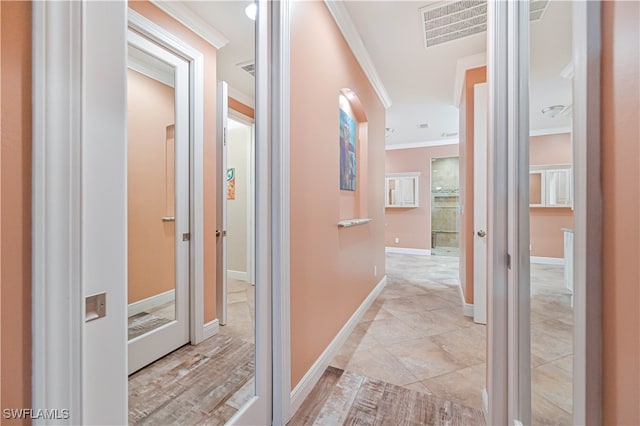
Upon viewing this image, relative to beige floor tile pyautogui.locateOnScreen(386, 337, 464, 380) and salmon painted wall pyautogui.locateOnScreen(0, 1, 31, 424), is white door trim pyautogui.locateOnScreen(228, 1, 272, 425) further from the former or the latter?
beige floor tile pyautogui.locateOnScreen(386, 337, 464, 380)

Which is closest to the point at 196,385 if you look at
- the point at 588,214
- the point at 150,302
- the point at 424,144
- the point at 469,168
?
the point at 150,302

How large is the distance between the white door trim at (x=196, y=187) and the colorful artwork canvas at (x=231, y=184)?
0.14 m

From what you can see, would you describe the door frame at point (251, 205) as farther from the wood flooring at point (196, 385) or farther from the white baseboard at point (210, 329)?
the wood flooring at point (196, 385)

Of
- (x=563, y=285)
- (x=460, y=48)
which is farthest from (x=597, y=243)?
(x=460, y=48)

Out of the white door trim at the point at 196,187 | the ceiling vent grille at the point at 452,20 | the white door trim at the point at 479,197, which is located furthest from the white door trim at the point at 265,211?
the white door trim at the point at 479,197

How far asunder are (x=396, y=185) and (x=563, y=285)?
6.66 meters

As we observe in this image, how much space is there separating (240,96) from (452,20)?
2204mm

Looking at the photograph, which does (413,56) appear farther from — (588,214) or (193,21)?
(588,214)

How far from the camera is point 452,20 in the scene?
7.74ft

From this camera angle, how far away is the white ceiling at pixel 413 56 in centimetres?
89

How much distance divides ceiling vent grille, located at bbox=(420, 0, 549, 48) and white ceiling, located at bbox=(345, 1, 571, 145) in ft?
0.26

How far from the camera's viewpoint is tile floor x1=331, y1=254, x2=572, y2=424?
0.89 m

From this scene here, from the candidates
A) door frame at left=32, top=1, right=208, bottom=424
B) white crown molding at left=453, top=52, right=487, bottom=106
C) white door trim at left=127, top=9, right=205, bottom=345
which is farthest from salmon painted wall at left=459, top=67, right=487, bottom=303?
door frame at left=32, top=1, right=208, bottom=424

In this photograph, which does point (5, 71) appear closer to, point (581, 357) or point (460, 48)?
point (581, 357)
